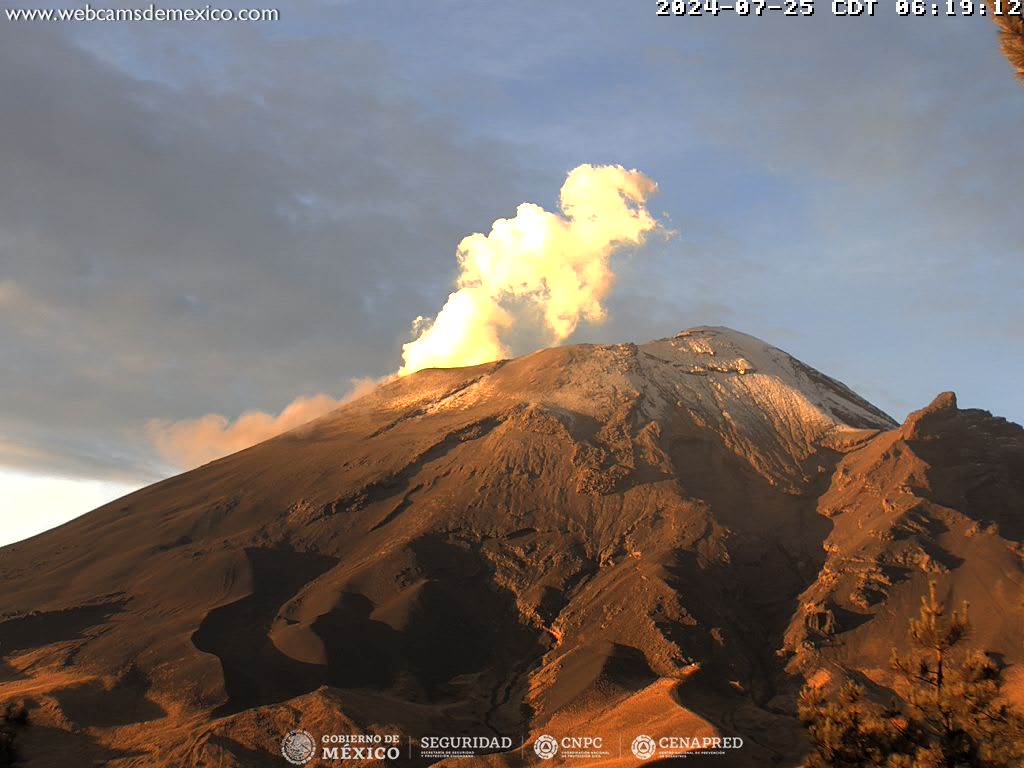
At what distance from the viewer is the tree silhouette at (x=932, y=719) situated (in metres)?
22.8

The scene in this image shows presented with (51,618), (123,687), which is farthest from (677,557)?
(51,618)

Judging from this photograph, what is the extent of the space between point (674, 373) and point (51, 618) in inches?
3600

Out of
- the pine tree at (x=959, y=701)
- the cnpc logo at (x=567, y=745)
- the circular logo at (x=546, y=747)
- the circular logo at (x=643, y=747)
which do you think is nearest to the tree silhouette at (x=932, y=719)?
the pine tree at (x=959, y=701)

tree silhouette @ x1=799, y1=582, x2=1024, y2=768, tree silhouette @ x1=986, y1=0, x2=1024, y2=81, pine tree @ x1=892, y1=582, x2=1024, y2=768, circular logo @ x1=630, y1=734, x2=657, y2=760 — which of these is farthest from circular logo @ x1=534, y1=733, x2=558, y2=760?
tree silhouette @ x1=986, y1=0, x2=1024, y2=81

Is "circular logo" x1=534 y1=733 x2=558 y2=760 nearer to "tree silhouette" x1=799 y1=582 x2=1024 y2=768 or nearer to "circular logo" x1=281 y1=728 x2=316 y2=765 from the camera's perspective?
"circular logo" x1=281 y1=728 x2=316 y2=765

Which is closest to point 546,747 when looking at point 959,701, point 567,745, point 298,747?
point 567,745

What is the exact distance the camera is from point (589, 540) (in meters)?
115

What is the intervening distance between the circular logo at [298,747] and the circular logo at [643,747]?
74.4ft

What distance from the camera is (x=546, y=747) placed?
7369cm

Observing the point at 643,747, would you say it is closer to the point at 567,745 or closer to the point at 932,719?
the point at 567,745

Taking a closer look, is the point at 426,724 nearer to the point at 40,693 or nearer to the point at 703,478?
the point at 40,693

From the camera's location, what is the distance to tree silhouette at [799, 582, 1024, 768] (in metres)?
22.8

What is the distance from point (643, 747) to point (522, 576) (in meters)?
41.1

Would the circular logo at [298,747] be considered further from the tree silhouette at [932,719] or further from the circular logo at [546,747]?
the tree silhouette at [932,719]
